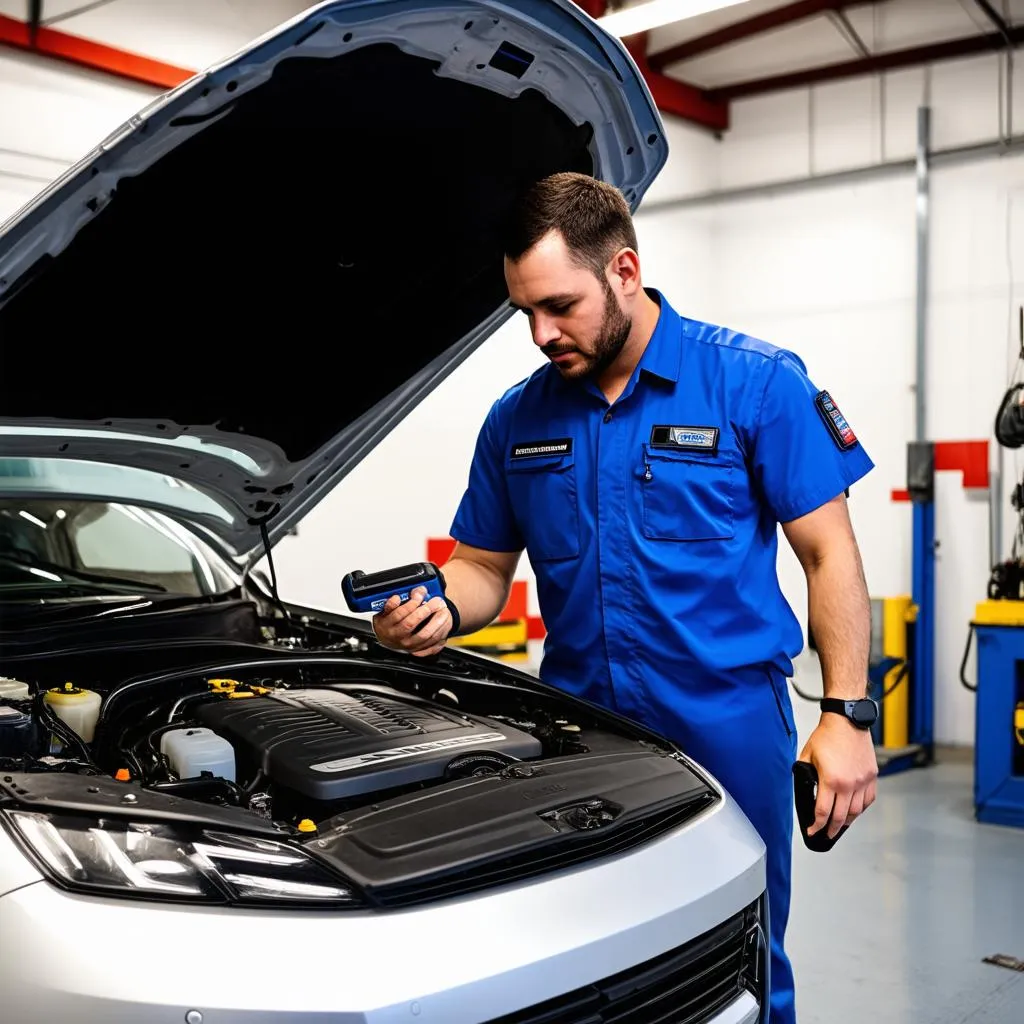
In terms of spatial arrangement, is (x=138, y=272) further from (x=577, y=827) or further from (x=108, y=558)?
(x=577, y=827)

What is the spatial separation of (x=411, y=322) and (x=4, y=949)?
135cm

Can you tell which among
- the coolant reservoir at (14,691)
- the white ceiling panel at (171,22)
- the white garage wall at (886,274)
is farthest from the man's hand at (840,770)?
the white garage wall at (886,274)

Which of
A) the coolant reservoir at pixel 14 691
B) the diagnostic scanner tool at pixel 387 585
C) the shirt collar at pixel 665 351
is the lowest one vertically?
the coolant reservoir at pixel 14 691

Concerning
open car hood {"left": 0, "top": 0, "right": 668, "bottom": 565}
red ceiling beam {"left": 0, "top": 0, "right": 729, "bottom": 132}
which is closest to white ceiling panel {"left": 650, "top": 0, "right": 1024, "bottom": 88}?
red ceiling beam {"left": 0, "top": 0, "right": 729, "bottom": 132}

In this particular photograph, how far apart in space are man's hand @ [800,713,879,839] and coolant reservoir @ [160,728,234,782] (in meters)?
0.78

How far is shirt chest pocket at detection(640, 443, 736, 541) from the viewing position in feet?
5.53

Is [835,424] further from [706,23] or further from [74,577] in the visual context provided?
[706,23]

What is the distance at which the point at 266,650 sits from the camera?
198 centimetres

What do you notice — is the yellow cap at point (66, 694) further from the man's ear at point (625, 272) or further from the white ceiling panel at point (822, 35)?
the white ceiling panel at point (822, 35)

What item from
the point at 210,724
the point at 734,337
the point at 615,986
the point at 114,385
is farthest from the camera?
the point at 114,385

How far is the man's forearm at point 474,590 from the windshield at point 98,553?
0.65 meters

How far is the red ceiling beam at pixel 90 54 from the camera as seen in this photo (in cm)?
418

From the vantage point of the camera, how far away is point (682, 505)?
1688 millimetres

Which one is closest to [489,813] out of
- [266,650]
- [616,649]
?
[616,649]
